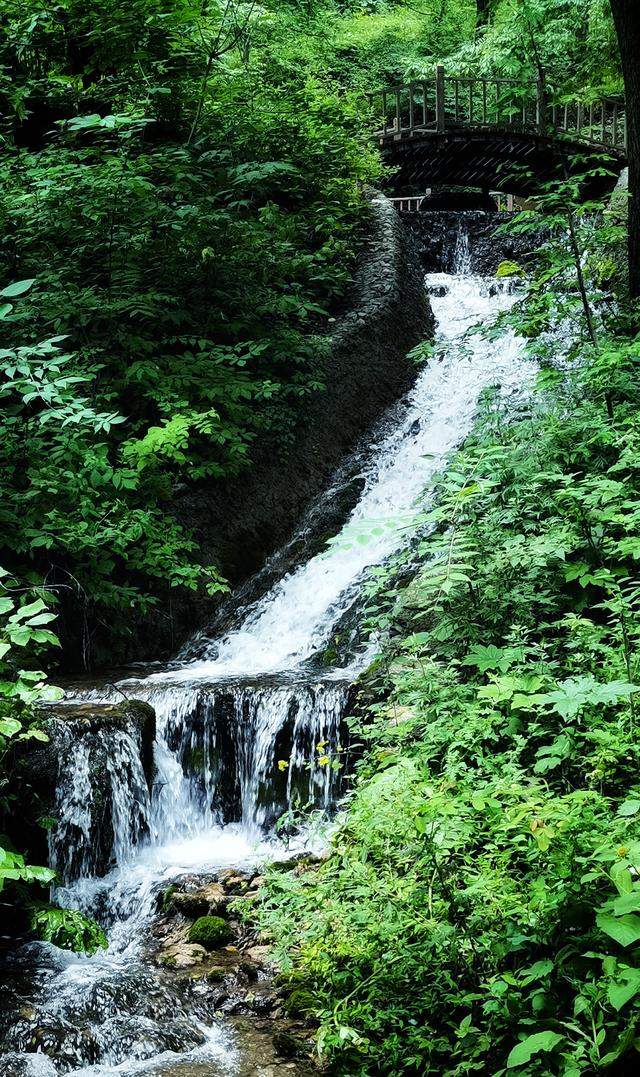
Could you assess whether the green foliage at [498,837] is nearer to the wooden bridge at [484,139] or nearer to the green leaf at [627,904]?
the green leaf at [627,904]

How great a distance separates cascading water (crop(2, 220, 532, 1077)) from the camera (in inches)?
168

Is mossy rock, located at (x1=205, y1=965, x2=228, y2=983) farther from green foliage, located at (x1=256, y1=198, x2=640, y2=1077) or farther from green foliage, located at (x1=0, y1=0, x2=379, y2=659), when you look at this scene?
green foliage, located at (x1=0, y1=0, x2=379, y2=659)

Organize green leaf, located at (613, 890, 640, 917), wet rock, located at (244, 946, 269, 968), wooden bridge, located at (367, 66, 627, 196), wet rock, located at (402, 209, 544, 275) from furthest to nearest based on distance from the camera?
wooden bridge, located at (367, 66, 627, 196)
wet rock, located at (402, 209, 544, 275)
wet rock, located at (244, 946, 269, 968)
green leaf, located at (613, 890, 640, 917)

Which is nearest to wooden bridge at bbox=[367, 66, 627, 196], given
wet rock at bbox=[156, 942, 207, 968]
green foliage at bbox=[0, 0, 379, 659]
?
green foliage at bbox=[0, 0, 379, 659]

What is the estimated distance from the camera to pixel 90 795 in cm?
585

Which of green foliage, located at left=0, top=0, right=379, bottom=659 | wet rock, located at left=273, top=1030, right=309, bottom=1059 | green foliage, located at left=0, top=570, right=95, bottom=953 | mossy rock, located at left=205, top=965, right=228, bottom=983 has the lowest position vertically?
mossy rock, located at left=205, top=965, right=228, bottom=983

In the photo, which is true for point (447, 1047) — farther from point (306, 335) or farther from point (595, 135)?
point (595, 135)

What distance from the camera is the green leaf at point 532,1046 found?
9.36ft

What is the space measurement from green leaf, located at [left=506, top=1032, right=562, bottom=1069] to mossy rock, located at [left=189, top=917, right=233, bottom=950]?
2507 millimetres

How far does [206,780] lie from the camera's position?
21.6 feet

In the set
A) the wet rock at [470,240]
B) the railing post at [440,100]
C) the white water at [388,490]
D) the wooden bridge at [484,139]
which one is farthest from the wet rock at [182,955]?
the railing post at [440,100]

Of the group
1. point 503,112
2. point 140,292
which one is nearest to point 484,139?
point 503,112

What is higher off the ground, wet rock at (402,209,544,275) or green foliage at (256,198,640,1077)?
wet rock at (402,209,544,275)

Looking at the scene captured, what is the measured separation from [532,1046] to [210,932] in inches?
103
